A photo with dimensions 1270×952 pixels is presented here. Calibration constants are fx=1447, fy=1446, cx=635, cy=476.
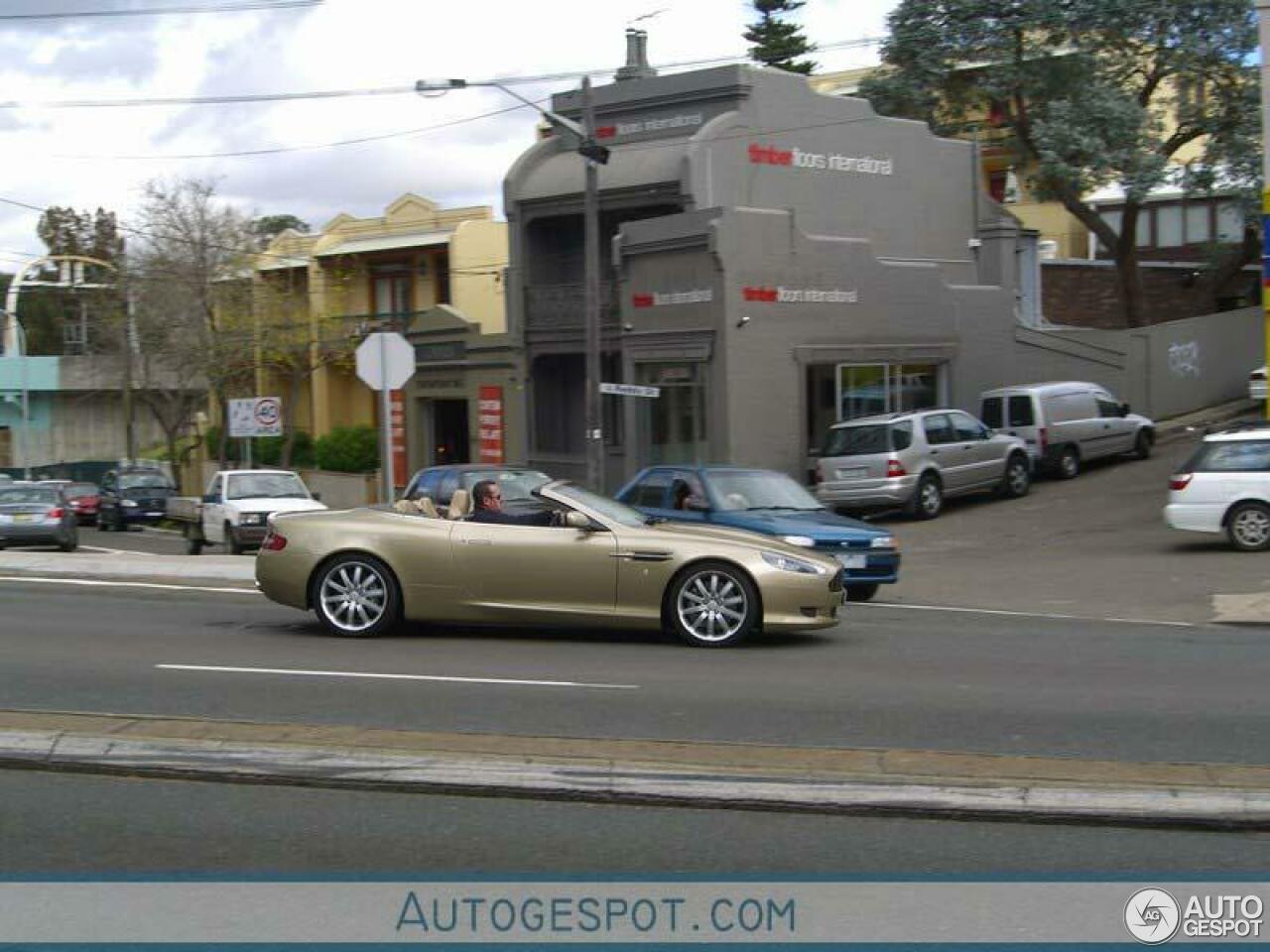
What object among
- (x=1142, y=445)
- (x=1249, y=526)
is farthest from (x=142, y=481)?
(x=1249, y=526)

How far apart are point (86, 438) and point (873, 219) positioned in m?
46.6

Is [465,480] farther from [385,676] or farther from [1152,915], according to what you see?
[1152,915]

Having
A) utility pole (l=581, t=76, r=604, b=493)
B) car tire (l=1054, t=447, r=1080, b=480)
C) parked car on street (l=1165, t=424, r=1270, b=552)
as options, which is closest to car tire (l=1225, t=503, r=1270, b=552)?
parked car on street (l=1165, t=424, r=1270, b=552)

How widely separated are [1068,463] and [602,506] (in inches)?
770

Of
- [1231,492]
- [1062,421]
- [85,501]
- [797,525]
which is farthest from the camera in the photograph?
[85,501]

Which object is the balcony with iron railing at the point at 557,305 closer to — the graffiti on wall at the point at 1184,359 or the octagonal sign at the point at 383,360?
the octagonal sign at the point at 383,360

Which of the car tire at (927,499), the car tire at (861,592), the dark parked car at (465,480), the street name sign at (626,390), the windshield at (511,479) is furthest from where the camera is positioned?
the car tire at (927,499)

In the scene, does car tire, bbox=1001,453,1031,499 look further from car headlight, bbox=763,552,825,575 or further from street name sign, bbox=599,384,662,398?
car headlight, bbox=763,552,825,575

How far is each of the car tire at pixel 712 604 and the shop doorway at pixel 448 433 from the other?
27954mm

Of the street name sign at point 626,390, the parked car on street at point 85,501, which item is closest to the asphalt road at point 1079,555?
the street name sign at point 626,390

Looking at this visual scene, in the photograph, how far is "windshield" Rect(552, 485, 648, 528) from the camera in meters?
12.2

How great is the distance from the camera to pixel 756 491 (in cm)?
1627

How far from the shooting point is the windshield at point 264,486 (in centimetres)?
2741

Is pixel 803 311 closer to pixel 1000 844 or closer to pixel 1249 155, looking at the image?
pixel 1249 155
